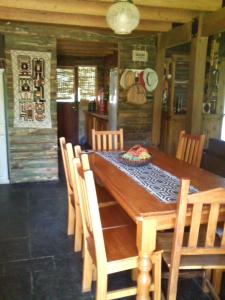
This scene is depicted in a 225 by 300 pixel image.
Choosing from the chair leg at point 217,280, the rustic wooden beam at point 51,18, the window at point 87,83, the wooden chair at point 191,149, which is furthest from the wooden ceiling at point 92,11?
the window at point 87,83

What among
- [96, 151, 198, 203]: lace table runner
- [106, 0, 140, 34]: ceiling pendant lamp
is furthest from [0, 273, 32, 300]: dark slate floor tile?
[106, 0, 140, 34]: ceiling pendant lamp

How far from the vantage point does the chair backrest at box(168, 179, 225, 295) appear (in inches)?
58.3

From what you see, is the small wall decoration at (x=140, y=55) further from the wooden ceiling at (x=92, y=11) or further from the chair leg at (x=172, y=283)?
the chair leg at (x=172, y=283)

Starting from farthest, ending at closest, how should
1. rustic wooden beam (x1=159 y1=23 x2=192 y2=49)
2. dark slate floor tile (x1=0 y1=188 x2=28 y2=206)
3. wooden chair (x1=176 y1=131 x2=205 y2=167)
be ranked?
1. rustic wooden beam (x1=159 y1=23 x2=192 y2=49)
2. dark slate floor tile (x1=0 y1=188 x2=28 y2=206)
3. wooden chair (x1=176 y1=131 x2=205 y2=167)

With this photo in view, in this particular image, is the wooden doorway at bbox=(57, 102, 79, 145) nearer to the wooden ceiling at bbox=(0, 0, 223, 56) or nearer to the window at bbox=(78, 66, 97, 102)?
the window at bbox=(78, 66, 97, 102)

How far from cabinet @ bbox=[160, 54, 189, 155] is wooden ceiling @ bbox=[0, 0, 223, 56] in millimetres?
1371

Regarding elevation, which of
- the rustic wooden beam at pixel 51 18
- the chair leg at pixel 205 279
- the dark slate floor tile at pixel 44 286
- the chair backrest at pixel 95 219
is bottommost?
the dark slate floor tile at pixel 44 286

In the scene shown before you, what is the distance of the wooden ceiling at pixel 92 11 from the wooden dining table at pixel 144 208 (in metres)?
2.05

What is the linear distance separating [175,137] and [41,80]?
2.93 metres

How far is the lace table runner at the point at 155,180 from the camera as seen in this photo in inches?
73.2

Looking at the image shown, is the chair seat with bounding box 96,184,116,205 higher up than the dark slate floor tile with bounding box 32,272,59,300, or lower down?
higher up

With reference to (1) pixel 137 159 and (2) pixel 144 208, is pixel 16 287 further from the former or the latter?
(1) pixel 137 159

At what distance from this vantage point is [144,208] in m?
1.65

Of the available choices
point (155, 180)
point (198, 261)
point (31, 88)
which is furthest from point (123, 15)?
point (31, 88)
